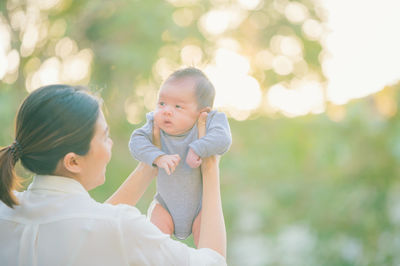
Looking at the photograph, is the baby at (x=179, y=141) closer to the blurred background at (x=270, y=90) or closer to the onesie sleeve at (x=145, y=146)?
the onesie sleeve at (x=145, y=146)

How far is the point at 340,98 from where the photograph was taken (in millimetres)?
5754

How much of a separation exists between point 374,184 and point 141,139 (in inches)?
197

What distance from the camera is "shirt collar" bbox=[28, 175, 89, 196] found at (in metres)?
1.02

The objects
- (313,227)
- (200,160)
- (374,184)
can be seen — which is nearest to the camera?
(200,160)

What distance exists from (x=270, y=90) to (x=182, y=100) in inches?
204

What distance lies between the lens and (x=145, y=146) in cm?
124

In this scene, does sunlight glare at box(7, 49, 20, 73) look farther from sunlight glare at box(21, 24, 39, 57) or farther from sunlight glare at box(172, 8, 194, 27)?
sunlight glare at box(172, 8, 194, 27)

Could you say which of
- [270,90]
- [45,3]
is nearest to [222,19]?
[270,90]

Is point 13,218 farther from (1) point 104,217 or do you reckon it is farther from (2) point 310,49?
(2) point 310,49

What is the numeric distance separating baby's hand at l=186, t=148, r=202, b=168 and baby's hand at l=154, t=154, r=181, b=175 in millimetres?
27

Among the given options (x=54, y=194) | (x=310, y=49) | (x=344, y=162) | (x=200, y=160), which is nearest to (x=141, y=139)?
(x=200, y=160)

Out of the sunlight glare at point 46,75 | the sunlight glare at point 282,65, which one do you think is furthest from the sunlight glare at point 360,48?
the sunlight glare at point 46,75

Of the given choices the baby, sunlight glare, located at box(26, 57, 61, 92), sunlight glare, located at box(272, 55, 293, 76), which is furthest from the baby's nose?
sunlight glare, located at box(272, 55, 293, 76)

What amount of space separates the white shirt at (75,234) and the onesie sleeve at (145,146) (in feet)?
0.74
